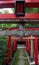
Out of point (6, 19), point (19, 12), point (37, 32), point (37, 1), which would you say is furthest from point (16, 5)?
point (37, 32)

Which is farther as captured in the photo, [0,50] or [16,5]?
[0,50]

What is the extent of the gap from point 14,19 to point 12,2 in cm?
44

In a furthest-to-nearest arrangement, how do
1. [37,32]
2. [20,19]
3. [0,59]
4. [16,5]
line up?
[0,59] → [37,32] → [20,19] → [16,5]

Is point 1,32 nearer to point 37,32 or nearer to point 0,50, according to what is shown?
point 37,32

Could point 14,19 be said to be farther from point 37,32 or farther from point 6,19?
point 37,32

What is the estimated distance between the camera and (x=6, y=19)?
367 cm

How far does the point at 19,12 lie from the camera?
3195 millimetres

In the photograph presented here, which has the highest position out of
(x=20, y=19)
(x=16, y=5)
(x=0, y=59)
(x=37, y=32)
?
(x=16, y=5)

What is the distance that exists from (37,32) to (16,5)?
97 centimetres

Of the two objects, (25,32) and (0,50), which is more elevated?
(25,32)

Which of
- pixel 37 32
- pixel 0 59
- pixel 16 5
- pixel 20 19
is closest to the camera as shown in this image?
pixel 16 5

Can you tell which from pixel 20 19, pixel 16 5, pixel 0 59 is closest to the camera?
pixel 16 5

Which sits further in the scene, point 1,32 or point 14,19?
point 1,32

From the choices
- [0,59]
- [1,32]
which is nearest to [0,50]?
[0,59]
